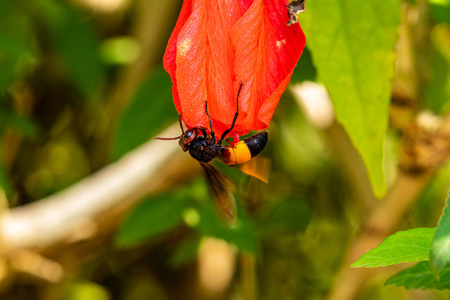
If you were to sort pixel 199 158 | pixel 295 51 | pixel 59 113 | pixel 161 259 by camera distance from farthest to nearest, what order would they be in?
1. pixel 59 113
2. pixel 161 259
3. pixel 199 158
4. pixel 295 51

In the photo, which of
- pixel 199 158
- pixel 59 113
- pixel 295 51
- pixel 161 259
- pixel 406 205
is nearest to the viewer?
pixel 295 51

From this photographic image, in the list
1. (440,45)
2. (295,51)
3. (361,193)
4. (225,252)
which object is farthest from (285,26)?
(225,252)

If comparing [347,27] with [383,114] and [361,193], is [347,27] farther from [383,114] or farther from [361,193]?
[361,193]

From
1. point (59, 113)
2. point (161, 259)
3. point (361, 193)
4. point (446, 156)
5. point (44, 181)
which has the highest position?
point (446, 156)

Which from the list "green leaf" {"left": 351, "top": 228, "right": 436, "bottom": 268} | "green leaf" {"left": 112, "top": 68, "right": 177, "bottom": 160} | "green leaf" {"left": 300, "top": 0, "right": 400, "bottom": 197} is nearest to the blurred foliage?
"green leaf" {"left": 112, "top": 68, "right": 177, "bottom": 160}

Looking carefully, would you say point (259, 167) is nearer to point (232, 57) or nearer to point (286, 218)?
point (232, 57)

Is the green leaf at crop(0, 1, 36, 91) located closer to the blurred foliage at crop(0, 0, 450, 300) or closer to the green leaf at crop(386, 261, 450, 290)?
the blurred foliage at crop(0, 0, 450, 300)

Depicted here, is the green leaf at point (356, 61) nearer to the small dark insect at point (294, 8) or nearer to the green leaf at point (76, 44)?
the small dark insect at point (294, 8)
